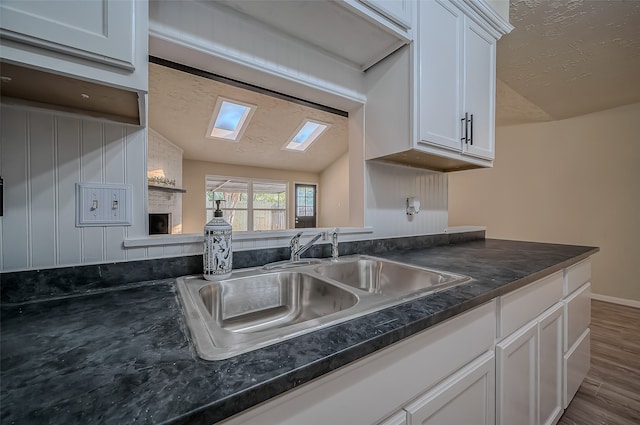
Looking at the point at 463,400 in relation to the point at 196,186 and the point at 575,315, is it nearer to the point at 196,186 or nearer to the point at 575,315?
the point at 575,315

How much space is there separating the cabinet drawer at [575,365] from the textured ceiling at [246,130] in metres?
2.81

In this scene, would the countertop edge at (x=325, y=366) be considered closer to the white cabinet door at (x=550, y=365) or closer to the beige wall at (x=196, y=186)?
the white cabinet door at (x=550, y=365)

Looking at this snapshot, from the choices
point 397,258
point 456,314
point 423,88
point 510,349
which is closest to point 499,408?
point 510,349

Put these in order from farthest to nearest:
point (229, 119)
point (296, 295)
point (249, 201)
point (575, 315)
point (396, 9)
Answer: point (249, 201), point (229, 119), point (575, 315), point (396, 9), point (296, 295)

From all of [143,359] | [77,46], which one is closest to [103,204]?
[77,46]

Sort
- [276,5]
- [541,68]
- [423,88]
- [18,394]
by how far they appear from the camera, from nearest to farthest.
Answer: [18,394], [276,5], [423,88], [541,68]

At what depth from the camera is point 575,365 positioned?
1.39 m

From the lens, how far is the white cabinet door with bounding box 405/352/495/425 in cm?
61

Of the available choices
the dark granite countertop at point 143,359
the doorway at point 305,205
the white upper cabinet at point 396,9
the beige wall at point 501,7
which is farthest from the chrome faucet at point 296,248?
the doorway at point 305,205

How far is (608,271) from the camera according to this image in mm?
3002

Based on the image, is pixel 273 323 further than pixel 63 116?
Yes

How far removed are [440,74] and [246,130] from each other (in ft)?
12.9

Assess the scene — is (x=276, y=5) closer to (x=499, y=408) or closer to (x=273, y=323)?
(x=273, y=323)

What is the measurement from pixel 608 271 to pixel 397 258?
3522mm
